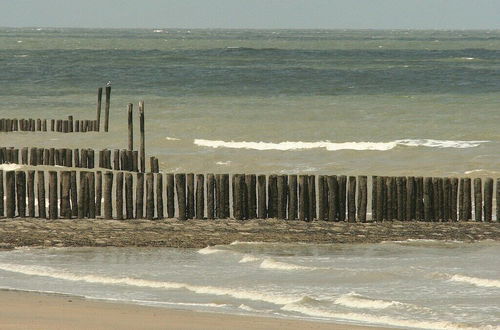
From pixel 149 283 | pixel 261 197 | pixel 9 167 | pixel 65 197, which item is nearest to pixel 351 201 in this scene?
pixel 261 197

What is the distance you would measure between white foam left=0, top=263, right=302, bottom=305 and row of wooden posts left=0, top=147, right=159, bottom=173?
1306 cm

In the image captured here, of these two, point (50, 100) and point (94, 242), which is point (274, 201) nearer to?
point (94, 242)

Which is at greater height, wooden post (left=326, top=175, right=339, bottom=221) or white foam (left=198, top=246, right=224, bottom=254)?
wooden post (left=326, top=175, right=339, bottom=221)

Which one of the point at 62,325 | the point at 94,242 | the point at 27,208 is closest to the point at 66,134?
the point at 27,208

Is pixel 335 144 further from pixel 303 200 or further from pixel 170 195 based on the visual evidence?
pixel 170 195

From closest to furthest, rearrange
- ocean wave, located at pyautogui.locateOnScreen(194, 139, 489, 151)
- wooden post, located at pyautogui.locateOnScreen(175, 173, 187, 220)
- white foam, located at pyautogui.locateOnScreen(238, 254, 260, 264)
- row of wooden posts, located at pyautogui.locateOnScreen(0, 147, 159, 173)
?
white foam, located at pyautogui.locateOnScreen(238, 254, 260, 264) → wooden post, located at pyautogui.locateOnScreen(175, 173, 187, 220) → row of wooden posts, located at pyautogui.locateOnScreen(0, 147, 159, 173) → ocean wave, located at pyautogui.locateOnScreen(194, 139, 489, 151)

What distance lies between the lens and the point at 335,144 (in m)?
38.4

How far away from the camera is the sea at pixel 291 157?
13.3 m

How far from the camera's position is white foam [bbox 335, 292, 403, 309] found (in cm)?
1282

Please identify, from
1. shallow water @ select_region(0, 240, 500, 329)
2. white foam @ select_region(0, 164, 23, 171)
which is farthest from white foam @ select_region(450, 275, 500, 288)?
white foam @ select_region(0, 164, 23, 171)

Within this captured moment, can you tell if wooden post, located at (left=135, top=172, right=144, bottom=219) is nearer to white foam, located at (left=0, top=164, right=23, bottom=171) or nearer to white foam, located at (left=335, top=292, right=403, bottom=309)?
white foam, located at (left=335, top=292, right=403, bottom=309)

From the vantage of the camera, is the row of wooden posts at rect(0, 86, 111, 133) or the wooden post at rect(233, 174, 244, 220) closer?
the wooden post at rect(233, 174, 244, 220)

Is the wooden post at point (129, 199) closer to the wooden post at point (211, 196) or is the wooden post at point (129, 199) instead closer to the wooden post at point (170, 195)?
the wooden post at point (170, 195)

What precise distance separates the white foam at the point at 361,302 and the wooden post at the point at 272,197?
5881mm
